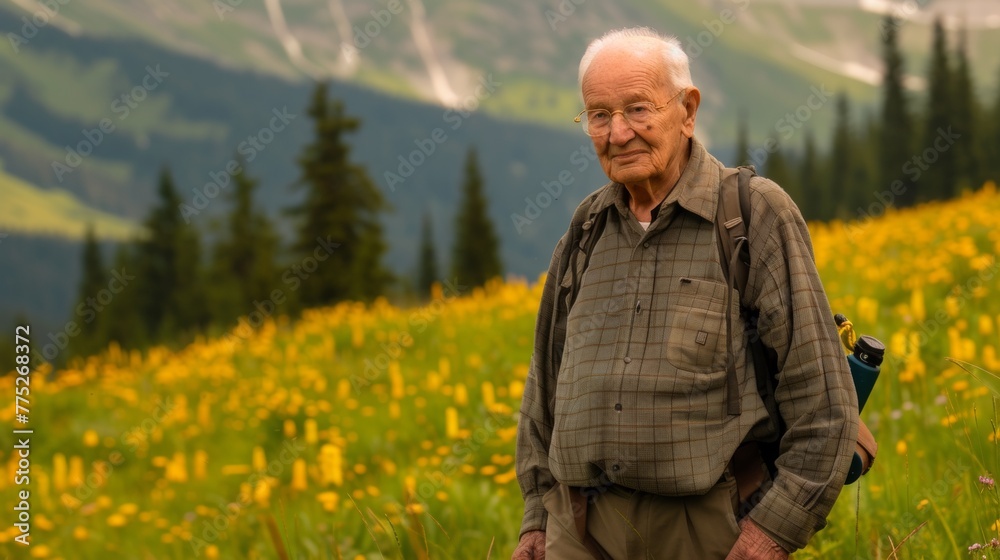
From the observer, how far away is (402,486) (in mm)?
6395

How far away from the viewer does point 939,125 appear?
62188mm

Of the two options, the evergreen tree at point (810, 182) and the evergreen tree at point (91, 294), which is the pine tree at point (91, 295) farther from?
the evergreen tree at point (810, 182)

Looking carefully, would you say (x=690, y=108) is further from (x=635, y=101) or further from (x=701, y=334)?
(x=701, y=334)

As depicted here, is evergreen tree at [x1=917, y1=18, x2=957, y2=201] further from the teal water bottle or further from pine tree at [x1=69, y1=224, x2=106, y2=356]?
the teal water bottle

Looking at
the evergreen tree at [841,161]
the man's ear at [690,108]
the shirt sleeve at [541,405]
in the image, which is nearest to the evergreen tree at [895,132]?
the evergreen tree at [841,161]

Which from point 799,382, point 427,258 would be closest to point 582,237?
point 799,382

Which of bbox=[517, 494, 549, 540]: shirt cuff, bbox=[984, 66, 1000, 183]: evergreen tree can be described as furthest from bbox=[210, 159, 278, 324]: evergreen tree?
bbox=[517, 494, 549, 540]: shirt cuff

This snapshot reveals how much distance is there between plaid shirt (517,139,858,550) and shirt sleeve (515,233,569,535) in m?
0.33

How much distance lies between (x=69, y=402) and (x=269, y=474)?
5.89 m

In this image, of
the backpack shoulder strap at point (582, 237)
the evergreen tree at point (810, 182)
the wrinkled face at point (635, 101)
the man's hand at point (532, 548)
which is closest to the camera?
the wrinkled face at point (635, 101)

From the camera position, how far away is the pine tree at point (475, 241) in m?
68.8

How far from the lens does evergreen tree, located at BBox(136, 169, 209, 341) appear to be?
251ft

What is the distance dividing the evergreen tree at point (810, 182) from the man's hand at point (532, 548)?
97.7 m

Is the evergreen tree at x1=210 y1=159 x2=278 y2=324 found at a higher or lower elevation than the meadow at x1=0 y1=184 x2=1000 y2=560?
lower
